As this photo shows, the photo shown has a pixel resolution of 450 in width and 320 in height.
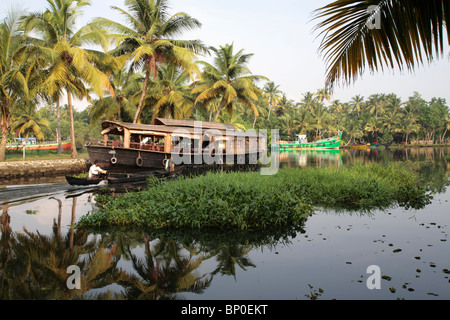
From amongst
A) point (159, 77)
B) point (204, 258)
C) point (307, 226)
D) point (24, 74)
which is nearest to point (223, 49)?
point (159, 77)

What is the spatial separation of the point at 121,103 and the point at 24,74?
10.3 meters

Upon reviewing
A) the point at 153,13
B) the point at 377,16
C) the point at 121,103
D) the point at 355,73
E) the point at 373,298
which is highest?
the point at 153,13

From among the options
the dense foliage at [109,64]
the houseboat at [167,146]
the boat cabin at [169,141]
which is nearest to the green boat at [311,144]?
the dense foliage at [109,64]

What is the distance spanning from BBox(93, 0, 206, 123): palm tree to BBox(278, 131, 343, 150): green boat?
41120mm

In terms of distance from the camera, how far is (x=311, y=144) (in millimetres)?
60844

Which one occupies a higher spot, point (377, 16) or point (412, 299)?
point (377, 16)

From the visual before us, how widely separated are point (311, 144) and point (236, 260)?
57.7 meters

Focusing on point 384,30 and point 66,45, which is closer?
point 384,30

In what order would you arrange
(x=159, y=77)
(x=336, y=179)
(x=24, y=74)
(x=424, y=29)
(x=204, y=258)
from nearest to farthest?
(x=424, y=29), (x=204, y=258), (x=336, y=179), (x=24, y=74), (x=159, y=77)

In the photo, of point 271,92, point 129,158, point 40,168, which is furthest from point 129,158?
point 271,92

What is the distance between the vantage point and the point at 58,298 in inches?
175

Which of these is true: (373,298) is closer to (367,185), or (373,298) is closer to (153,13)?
(367,185)

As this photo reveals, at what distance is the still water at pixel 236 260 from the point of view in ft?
15.4

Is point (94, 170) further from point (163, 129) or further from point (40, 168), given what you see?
point (40, 168)
